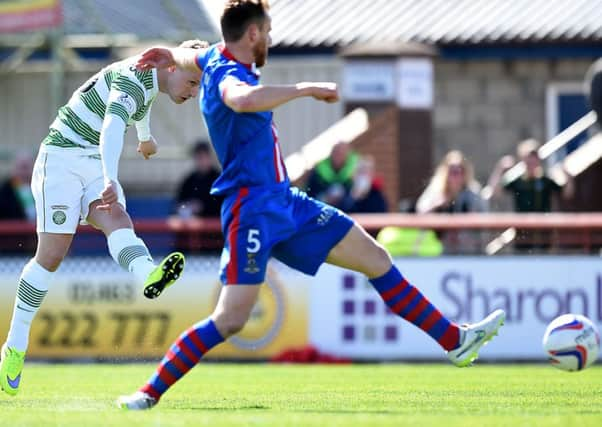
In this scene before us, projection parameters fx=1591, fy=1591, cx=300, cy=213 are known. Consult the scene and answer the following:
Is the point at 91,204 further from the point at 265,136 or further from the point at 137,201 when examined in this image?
the point at 137,201

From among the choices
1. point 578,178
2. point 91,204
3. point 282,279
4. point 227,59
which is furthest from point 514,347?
point 227,59

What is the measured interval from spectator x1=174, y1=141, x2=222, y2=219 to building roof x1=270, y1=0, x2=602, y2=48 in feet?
17.1

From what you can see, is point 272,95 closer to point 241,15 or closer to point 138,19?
point 241,15

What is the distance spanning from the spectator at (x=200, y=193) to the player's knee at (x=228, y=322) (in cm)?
815

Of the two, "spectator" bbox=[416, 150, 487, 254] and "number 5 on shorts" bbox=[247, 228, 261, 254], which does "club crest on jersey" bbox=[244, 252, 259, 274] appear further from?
"spectator" bbox=[416, 150, 487, 254]

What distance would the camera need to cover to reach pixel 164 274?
29.6ft

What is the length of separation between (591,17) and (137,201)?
664 cm

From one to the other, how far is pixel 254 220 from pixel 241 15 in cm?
107

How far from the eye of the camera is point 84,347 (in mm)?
15359

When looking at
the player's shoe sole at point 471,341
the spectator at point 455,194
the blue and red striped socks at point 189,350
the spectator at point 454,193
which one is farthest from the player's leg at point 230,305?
the spectator at point 455,194

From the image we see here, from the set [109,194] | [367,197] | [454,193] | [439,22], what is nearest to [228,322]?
[109,194]

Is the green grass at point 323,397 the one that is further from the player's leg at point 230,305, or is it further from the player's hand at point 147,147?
the player's hand at point 147,147

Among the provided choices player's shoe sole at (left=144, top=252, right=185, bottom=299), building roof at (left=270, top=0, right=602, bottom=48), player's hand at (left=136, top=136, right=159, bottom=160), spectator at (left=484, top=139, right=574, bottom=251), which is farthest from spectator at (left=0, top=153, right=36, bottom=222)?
player's shoe sole at (left=144, top=252, right=185, bottom=299)

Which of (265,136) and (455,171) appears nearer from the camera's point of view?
(265,136)
